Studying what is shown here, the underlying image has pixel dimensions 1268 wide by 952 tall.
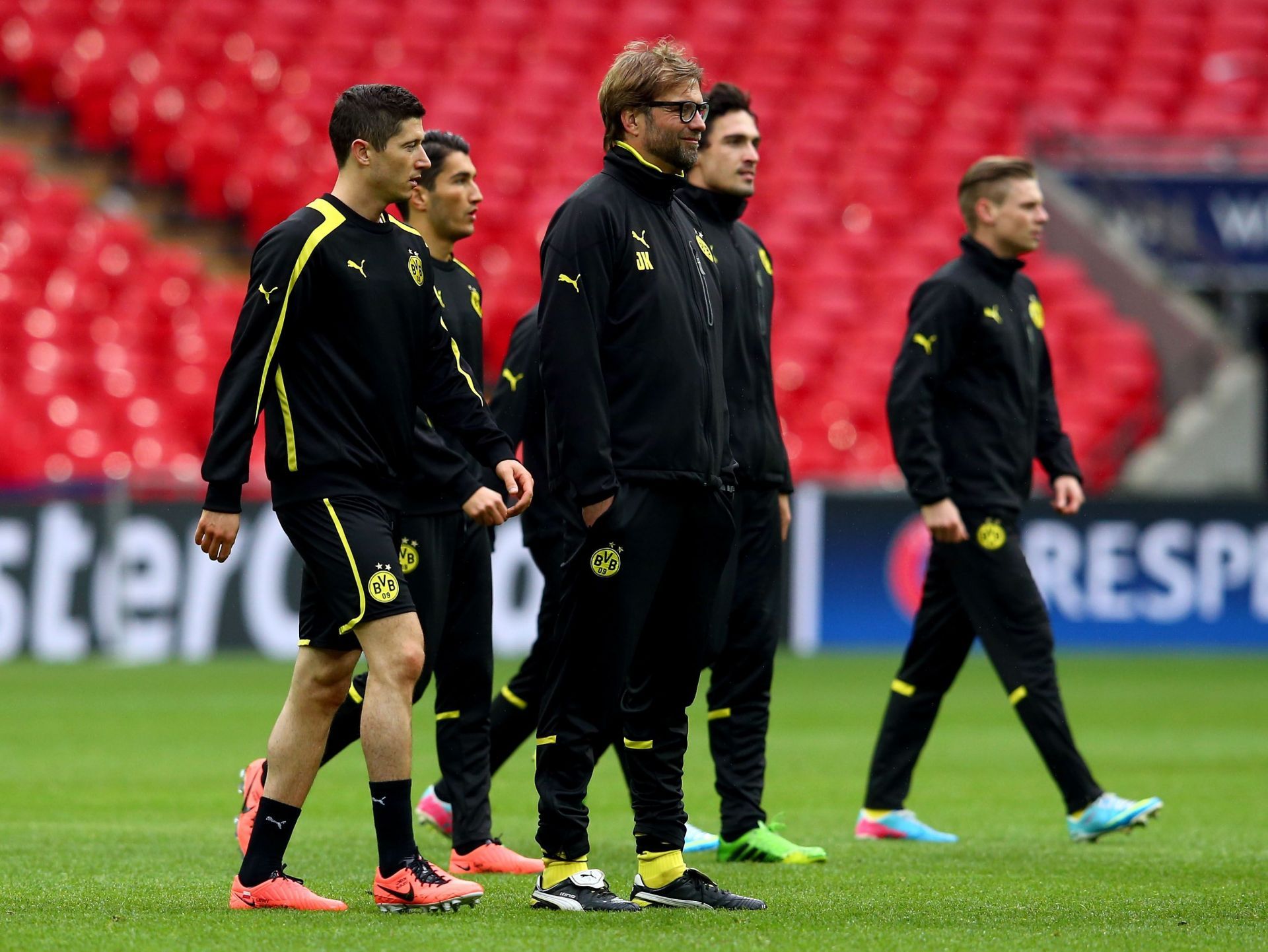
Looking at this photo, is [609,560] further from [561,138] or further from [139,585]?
[561,138]

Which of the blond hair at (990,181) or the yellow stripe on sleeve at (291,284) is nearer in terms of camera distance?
the yellow stripe on sleeve at (291,284)

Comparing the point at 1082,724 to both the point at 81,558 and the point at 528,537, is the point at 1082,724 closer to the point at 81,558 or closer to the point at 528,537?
the point at 528,537

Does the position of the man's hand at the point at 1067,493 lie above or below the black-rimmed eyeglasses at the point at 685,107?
below

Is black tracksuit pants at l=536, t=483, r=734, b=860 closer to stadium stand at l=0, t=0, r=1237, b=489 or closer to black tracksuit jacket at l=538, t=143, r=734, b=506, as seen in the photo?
black tracksuit jacket at l=538, t=143, r=734, b=506

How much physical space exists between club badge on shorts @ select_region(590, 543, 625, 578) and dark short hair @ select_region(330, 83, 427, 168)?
1.31 meters

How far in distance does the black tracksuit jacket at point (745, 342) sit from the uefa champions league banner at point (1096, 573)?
918 centimetres

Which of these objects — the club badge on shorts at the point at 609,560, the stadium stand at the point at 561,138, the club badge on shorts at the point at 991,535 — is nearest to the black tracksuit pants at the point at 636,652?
the club badge on shorts at the point at 609,560

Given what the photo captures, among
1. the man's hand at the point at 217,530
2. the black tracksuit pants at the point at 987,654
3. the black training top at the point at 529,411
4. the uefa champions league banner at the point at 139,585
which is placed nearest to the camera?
the man's hand at the point at 217,530

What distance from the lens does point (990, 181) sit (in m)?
Result: 8.09

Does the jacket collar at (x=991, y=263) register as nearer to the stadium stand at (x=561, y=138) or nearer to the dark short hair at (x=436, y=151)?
the dark short hair at (x=436, y=151)

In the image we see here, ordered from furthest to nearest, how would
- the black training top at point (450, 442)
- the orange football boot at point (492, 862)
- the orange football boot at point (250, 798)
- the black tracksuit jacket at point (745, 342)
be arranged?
the black tracksuit jacket at point (745, 342) → the orange football boot at point (492, 862) → the black training top at point (450, 442) → the orange football boot at point (250, 798)

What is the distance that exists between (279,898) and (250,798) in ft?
2.82

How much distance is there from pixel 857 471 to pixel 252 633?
230 inches

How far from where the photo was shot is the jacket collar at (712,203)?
7.24m
